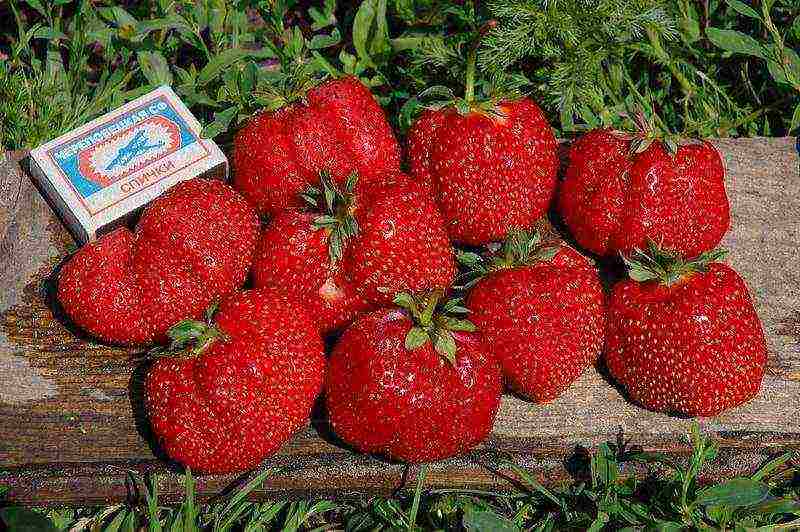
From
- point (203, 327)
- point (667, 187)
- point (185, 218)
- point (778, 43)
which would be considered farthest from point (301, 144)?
point (778, 43)

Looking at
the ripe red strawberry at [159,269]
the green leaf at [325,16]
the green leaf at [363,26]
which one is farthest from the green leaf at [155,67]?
the ripe red strawberry at [159,269]

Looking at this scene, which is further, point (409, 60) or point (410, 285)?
point (409, 60)

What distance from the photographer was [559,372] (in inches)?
75.9

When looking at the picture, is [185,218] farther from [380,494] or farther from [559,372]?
[559,372]

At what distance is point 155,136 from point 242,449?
85 centimetres

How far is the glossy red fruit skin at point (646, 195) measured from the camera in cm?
204

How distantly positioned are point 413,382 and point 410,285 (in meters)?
0.26

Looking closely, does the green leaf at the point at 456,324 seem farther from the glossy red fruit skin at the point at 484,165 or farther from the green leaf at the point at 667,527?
the green leaf at the point at 667,527

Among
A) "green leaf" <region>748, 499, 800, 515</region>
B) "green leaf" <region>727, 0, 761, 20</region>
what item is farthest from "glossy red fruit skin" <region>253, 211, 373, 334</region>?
"green leaf" <region>727, 0, 761, 20</region>

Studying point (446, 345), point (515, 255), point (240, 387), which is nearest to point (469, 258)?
point (515, 255)

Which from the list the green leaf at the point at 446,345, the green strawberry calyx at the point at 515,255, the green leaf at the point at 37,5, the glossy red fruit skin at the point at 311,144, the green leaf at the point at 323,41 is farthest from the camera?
the green leaf at the point at 37,5

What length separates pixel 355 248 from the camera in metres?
1.90

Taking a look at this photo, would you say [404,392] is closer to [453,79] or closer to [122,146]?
[122,146]

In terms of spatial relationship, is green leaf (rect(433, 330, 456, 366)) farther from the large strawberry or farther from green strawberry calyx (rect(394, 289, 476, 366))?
the large strawberry
